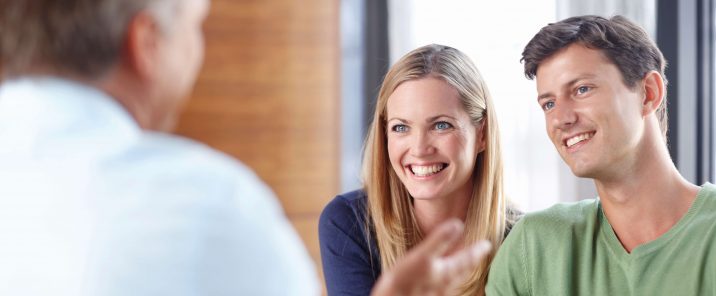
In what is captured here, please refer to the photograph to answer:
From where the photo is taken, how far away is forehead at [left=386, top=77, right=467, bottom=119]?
2.24 m

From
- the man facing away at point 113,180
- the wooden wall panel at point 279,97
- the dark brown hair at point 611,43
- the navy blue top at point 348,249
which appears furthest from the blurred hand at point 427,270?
the wooden wall panel at point 279,97

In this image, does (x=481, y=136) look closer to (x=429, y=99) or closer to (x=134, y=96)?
(x=429, y=99)

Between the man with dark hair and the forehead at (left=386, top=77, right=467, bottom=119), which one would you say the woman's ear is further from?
the man with dark hair

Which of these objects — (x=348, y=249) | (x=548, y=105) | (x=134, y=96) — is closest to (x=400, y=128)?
(x=348, y=249)

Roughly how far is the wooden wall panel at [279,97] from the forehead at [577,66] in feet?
7.66

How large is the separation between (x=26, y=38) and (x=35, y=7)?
28 mm

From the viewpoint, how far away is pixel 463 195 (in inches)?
92.9

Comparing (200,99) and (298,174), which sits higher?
(200,99)

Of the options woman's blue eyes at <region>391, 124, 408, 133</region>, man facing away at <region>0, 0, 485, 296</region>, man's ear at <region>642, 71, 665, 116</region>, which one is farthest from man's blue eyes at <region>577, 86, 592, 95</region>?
man facing away at <region>0, 0, 485, 296</region>

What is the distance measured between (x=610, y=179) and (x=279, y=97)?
247 centimetres

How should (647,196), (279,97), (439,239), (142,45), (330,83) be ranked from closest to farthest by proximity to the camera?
(142,45) < (439,239) < (647,196) < (279,97) < (330,83)

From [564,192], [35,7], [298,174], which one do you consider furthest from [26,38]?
[298,174]

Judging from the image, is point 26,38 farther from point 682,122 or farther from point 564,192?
point 564,192

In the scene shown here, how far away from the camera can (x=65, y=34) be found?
0.75 meters
